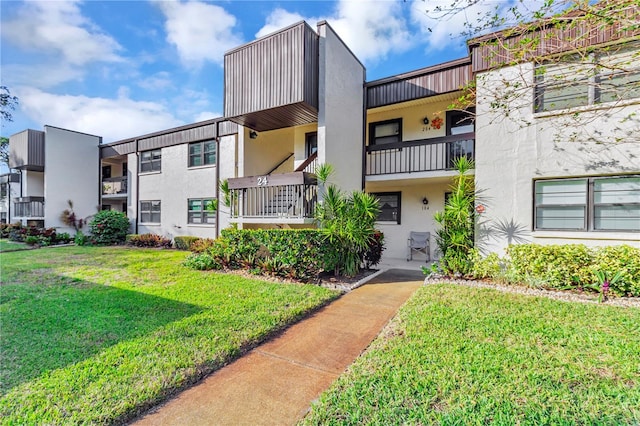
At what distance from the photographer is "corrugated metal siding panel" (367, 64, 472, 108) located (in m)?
8.92

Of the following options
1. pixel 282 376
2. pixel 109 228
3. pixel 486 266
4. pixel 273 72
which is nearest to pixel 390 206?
pixel 486 266

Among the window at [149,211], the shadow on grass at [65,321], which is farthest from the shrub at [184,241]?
the shadow on grass at [65,321]

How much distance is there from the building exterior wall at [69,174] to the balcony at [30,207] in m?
1.17

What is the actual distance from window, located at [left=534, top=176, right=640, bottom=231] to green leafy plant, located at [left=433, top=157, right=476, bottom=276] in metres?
1.67

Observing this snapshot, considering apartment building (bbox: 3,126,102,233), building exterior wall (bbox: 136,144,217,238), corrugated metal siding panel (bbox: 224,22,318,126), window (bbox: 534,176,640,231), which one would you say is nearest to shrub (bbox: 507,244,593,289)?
window (bbox: 534,176,640,231)

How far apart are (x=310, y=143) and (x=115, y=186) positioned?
50.3ft

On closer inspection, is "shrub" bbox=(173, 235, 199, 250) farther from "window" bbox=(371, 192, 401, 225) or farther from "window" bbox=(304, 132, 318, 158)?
"window" bbox=(371, 192, 401, 225)

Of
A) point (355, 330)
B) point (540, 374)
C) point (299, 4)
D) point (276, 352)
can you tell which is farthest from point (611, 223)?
point (299, 4)

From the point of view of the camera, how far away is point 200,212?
1425cm

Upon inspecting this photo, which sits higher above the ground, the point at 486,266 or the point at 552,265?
the point at 552,265

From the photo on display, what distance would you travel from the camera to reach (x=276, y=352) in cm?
385

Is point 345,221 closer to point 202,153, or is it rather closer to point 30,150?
point 202,153

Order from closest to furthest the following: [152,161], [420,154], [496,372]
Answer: [496,372] → [420,154] → [152,161]

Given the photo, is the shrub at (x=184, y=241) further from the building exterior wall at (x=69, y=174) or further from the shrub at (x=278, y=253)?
the building exterior wall at (x=69, y=174)
